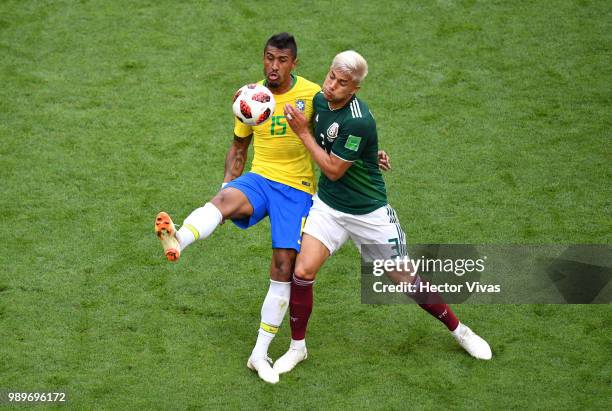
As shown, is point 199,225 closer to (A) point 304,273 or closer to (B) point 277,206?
(B) point 277,206

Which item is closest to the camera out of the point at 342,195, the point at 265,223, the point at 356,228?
the point at 342,195

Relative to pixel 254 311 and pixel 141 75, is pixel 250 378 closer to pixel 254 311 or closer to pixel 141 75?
pixel 254 311

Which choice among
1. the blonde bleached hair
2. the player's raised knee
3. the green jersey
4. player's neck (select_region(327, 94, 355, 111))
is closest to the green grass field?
the player's raised knee

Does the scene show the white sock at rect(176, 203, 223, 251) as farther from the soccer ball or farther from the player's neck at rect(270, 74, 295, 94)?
the player's neck at rect(270, 74, 295, 94)

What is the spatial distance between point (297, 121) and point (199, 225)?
0.93 m

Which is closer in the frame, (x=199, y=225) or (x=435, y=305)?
(x=199, y=225)

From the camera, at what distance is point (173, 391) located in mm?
6414

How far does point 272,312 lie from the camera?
21.7 feet

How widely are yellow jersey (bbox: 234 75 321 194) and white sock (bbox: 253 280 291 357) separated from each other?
72 cm

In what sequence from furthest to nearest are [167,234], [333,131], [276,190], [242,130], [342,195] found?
1. [242,130]
2. [276,190]
3. [342,195]
4. [333,131]
5. [167,234]

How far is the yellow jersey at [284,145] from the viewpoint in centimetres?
670

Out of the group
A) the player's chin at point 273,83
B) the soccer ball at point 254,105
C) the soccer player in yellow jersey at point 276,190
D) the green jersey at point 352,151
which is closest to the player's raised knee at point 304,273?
the soccer player in yellow jersey at point 276,190

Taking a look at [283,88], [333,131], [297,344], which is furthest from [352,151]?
[297,344]

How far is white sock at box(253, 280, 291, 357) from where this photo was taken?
6.60 m
